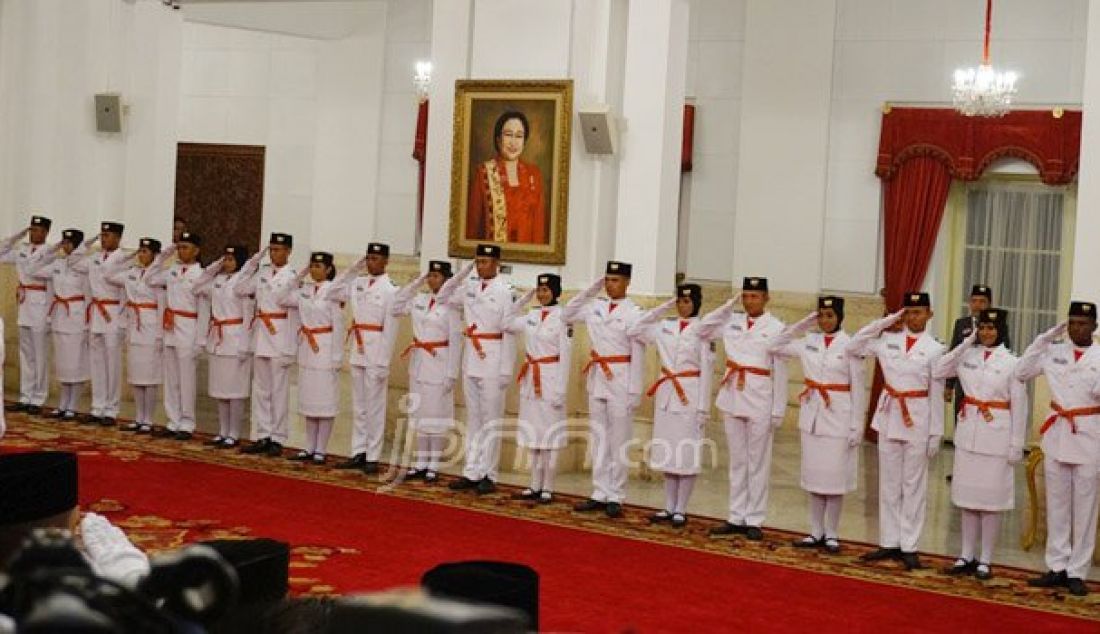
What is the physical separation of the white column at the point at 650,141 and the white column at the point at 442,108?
58.5 inches

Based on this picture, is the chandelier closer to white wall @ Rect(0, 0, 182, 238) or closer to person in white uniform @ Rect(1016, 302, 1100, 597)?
person in white uniform @ Rect(1016, 302, 1100, 597)

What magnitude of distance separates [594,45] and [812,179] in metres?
3.95

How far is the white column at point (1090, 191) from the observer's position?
970cm

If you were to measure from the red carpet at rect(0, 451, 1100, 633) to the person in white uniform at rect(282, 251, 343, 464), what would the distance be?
110cm

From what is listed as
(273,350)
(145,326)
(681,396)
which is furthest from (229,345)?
(681,396)

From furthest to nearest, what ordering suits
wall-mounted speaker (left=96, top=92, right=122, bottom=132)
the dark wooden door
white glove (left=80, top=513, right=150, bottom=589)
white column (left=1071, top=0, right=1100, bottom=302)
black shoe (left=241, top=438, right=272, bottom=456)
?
the dark wooden door
wall-mounted speaker (left=96, top=92, right=122, bottom=132)
black shoe (left=241, top=438, right=272, bottom=456)
white column (left=1071, top=0, right=1100, bottom=302)
white glove (left=80, top=513, right=150, bottom=589)

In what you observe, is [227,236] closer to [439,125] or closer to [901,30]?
[439,125]

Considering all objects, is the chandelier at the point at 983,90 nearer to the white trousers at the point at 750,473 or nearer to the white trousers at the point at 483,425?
the white trousers at the point at 750,473

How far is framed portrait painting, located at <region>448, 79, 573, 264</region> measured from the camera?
12273mm

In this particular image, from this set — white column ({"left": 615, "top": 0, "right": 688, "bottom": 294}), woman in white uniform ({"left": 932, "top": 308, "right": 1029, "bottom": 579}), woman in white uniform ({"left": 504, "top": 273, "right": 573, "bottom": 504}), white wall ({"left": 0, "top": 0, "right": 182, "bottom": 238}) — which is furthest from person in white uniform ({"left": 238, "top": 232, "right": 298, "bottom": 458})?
woman in white uniform ({"left": 932, "top": 308, "right": 1029, "bottom": 579})

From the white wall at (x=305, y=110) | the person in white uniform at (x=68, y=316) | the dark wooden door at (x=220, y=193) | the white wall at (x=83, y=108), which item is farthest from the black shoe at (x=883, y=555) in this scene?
the dark wooden door at (x=220, y=193)

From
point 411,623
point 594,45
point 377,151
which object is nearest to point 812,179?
point 594,45

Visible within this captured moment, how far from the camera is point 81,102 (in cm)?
1509

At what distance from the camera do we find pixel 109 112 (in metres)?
15.0
